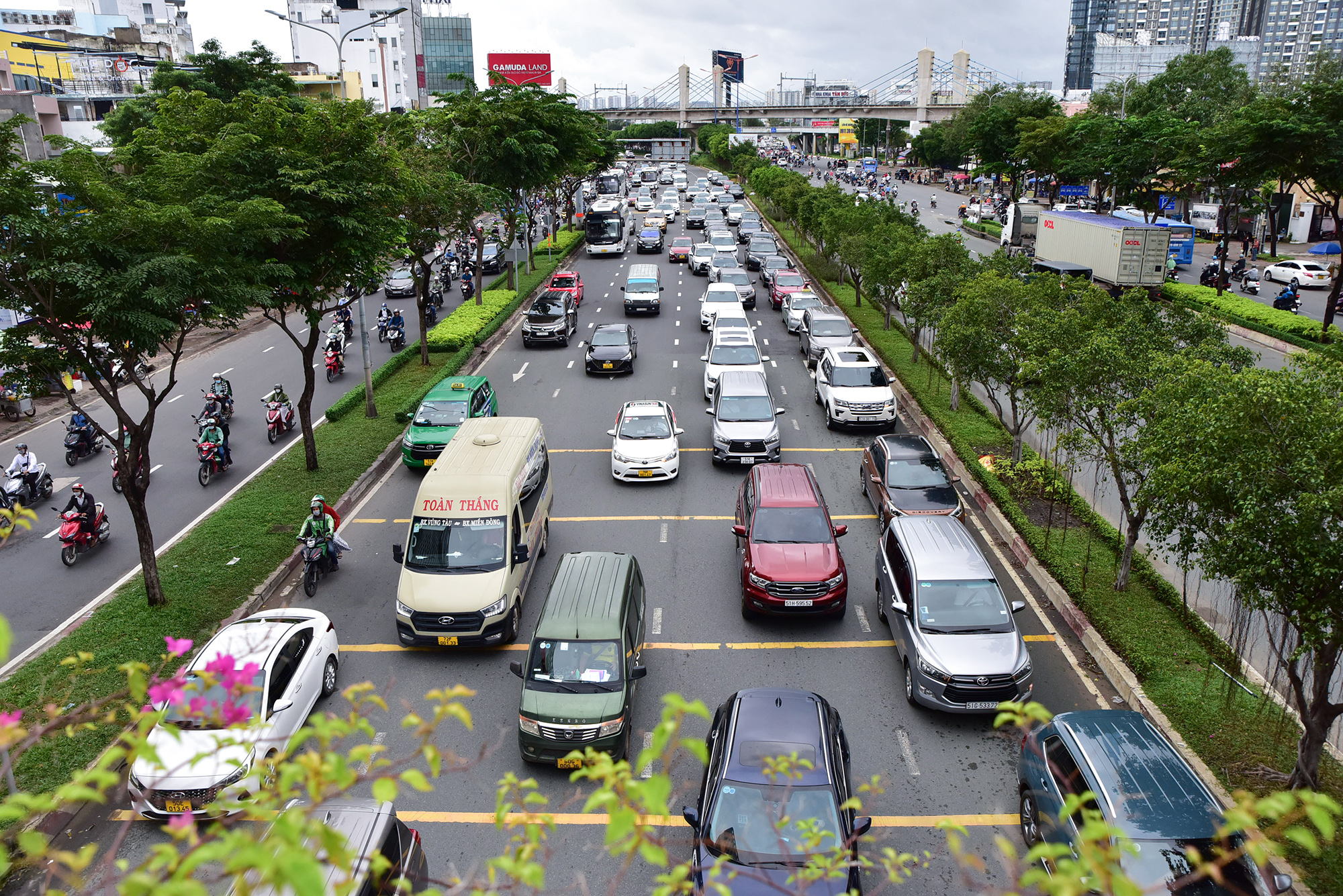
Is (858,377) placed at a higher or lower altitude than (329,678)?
higher

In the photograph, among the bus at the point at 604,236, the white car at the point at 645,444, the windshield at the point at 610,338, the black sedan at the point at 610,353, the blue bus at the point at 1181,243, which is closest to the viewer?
the white car at the point at 645,444

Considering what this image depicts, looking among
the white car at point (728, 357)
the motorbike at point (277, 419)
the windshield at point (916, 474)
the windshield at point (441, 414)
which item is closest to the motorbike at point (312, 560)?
the windshield at point (441, 414)

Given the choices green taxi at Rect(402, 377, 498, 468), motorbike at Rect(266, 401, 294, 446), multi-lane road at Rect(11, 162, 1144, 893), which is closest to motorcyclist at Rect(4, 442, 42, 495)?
multi-lane road at Rect(11, 162, 1144, 893)

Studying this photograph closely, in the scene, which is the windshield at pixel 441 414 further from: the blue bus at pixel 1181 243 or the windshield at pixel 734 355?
the blue bus at pixel 1181 243

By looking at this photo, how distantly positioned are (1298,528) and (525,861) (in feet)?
24.5

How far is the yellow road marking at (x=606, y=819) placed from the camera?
9.87 m

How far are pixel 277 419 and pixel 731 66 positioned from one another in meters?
150

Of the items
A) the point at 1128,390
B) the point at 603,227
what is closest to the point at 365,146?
the point at 1128,390

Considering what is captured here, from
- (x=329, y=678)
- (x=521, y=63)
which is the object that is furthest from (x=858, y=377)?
(x=521, y=63)

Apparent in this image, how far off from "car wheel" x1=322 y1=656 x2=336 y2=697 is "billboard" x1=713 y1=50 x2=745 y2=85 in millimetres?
158327

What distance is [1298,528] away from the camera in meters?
7.98

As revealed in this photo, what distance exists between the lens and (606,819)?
998 centimetres

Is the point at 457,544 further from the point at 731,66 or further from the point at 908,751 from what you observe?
the point at 731,66

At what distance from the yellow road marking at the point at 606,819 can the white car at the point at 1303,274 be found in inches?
1665
